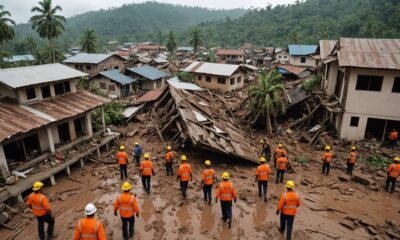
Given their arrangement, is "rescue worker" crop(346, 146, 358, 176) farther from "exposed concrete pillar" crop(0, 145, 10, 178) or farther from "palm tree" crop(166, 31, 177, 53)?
"palm tree" crop(166, 31, 177, 53)

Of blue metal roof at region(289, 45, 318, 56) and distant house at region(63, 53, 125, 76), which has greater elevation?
blue metal roof at region(289, 45, 318, 56)

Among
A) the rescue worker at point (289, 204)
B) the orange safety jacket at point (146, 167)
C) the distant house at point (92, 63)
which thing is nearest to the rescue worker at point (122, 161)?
the orange safety jacket at point (146, 167)

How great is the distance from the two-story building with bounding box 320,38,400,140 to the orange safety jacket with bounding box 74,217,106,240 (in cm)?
1561

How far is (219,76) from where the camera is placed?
33.9 meters

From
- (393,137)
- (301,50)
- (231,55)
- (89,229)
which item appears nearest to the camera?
(89,229)

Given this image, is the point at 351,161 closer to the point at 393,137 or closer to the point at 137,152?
the point at 393,137

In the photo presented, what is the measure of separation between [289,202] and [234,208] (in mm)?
3254

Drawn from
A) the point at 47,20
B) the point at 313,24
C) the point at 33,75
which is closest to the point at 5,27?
the point at 47,20

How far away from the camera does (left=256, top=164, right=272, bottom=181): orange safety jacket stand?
10.5m

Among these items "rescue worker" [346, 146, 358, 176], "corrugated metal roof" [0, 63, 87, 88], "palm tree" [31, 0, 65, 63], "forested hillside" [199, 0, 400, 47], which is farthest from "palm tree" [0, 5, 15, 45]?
"forested hillside" [199, 0, 400, 47]

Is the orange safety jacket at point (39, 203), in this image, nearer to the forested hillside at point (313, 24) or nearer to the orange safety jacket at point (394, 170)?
the orange safety jacket at point (394, 170)

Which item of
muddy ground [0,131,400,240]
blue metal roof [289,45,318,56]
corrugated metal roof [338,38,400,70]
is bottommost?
muddy ground [0,131,400,240]

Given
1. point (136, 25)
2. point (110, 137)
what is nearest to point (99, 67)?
point (110, 137)

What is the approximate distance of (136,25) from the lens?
495 feet
